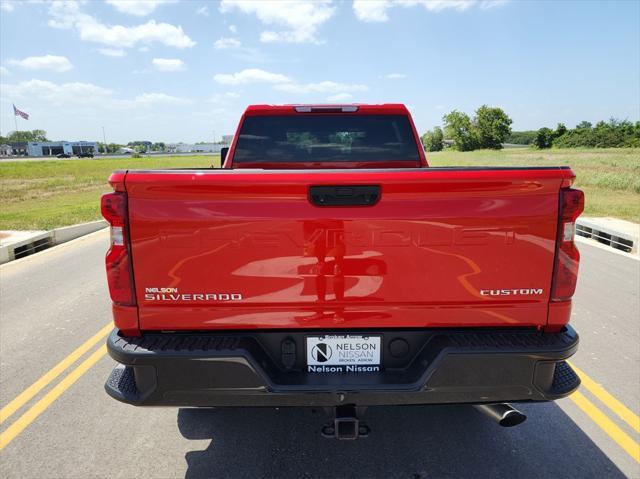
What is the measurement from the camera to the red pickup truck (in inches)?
85.6

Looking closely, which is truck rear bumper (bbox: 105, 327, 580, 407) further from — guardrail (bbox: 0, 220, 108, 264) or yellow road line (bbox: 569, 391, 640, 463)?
guardrail (bbox: 0, 220, 108, 264)

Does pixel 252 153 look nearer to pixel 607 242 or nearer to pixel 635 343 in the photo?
pixel 635 343

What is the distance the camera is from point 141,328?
2312 mm

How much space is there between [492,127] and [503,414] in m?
131

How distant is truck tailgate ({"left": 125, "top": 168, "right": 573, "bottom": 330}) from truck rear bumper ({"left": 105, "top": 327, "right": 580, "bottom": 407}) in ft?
0.59

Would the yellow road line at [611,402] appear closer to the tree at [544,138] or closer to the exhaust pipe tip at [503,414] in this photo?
the exhaust pipe tip at [503,414]

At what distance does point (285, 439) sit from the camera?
3082 millimetres

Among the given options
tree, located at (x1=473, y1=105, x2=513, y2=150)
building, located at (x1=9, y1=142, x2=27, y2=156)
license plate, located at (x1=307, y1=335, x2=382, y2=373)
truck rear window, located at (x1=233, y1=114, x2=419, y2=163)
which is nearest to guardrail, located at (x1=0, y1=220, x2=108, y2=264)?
truck rear window, located at (x1=233, y1=114, x2=419, y2=163)

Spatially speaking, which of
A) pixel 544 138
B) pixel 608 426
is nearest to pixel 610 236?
pixel 608 426

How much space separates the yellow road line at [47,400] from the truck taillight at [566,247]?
360 cm

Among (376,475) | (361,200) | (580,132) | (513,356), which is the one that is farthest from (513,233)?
(580,132)

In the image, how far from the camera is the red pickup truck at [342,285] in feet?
7.13

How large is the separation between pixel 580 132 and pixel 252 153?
98109 mm

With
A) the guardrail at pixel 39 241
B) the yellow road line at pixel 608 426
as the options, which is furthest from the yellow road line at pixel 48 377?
the guardrail at pixel 39 241
